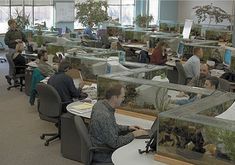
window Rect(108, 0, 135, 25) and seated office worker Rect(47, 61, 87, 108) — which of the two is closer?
seated office worker Rect(47, 61, 87, 108)

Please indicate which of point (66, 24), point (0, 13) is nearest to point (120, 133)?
point (0, 13)

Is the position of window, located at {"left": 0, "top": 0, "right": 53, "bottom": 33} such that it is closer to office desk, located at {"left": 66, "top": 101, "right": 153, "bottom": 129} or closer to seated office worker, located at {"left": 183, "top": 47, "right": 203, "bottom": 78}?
seated office worker, located at {"left": 183, "top": 47, "right": 203, "bottom": 78}

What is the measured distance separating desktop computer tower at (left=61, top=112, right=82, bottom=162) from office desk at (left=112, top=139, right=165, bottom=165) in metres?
1.37

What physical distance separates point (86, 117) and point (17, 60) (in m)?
4.01

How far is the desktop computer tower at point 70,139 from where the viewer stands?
469 cm

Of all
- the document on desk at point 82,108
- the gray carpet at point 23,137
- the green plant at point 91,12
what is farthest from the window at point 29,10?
the document on desk at point 82,108

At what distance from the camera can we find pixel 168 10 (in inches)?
755

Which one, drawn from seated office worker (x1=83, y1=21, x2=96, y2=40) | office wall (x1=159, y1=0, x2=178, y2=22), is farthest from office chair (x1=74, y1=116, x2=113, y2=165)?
office wall (x1=159, y1=0, x2=178, y2=22)

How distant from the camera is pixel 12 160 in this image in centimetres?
482

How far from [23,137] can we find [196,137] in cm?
326

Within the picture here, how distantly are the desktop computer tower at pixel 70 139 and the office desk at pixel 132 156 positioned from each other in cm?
137

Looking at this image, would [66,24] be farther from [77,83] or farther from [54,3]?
[77,83]

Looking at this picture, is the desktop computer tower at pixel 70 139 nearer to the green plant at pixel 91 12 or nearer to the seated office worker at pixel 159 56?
the seated office worker at pixel 159 56

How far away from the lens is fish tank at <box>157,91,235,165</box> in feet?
9.05
